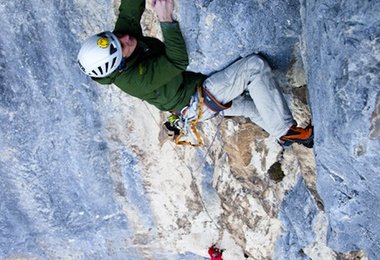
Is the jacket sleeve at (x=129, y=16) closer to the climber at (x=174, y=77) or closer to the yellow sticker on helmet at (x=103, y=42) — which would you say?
the climber at (x=174, y=77)

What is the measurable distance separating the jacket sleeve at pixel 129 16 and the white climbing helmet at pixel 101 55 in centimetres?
28

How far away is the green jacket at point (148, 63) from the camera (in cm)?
504

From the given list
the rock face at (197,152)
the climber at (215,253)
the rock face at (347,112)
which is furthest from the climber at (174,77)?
the climber at (215,253)

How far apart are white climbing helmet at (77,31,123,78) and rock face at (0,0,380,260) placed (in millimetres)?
1177

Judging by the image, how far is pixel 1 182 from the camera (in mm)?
9094

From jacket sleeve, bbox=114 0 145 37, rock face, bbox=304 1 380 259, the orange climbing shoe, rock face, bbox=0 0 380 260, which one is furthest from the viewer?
the orange climbing shoe

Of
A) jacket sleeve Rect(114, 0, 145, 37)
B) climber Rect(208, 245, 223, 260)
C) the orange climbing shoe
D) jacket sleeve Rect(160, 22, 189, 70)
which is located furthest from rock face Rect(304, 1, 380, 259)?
climber Rect(208, 245, 223, 260)

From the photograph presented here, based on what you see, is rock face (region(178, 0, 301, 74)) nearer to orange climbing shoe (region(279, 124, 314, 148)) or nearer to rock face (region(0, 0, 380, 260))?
rock face (region(0, 0, 380, 260))

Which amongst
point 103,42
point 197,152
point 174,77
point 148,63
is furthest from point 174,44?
point 197,152

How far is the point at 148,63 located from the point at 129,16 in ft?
1.79

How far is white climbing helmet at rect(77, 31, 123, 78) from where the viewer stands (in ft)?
16.3

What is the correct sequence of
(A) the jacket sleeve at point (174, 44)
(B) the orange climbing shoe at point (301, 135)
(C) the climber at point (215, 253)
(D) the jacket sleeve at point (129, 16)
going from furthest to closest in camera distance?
(C) the climber at point (215, 253), (B) the orange climbing shoe at point (301, 135), (D) the jacket sleeve at point (129, 16), (A) the jacket sleeve at point (174, 44)

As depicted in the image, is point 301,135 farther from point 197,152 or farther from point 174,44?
point 197,152

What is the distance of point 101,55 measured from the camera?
16.3ft
